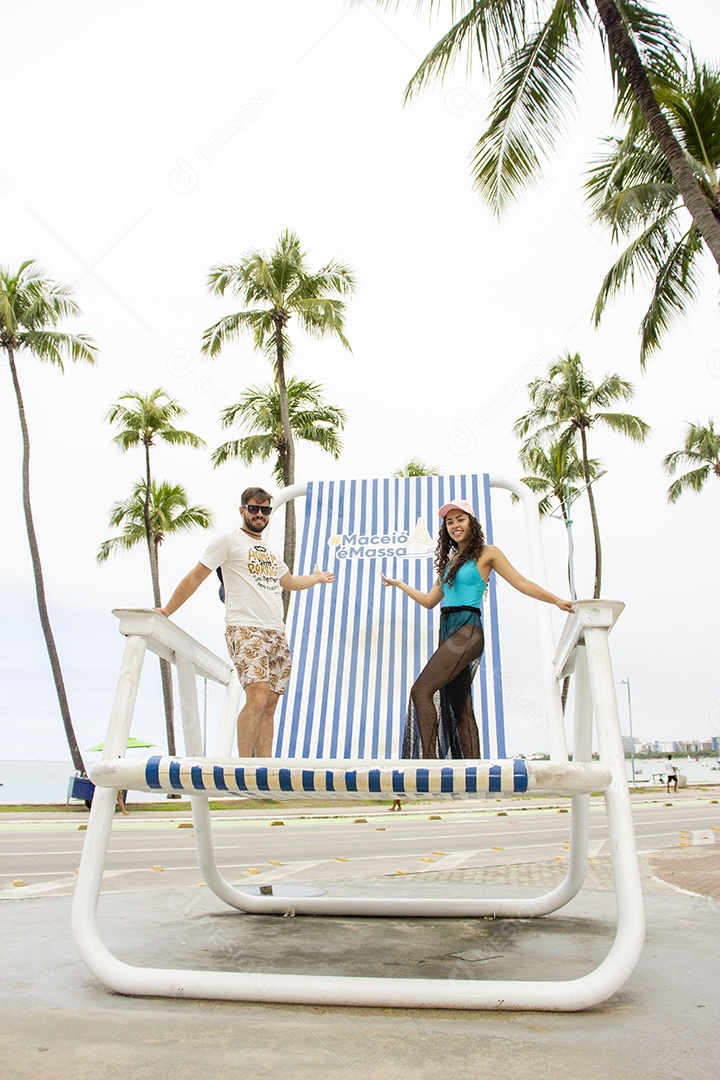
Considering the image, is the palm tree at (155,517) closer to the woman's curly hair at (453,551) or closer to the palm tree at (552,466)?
the palm tree at (552,466)

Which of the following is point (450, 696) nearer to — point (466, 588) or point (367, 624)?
point (466, 588)

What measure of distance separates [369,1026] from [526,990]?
1.27ft

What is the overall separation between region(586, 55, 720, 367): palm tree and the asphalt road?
7244mm

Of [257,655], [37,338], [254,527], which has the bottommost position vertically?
[257,655]

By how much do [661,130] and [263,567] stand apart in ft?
23.6

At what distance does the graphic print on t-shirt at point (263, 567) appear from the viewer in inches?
138

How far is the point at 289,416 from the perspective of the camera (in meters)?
23.1

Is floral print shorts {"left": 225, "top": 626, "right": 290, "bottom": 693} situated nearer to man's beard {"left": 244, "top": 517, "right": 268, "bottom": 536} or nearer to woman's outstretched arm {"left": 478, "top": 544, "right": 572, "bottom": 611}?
man's beard {"left": 244, "top": 517, "right": 268, "bottom": 536}

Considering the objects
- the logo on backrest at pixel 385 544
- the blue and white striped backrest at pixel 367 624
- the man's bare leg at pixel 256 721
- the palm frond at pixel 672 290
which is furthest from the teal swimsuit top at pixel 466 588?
the palm frond at pixel 672 290

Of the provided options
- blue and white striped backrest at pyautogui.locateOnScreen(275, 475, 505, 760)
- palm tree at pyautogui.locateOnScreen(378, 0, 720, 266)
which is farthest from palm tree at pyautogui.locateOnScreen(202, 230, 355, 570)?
blue and white striped backrest at pyautogui.locateOnScreen(275, 475, 505, 760)

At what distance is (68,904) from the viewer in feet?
12.1

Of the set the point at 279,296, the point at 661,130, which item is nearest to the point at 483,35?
the point at 661,130

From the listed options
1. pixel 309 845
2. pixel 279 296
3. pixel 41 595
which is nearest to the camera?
pixel 309 845

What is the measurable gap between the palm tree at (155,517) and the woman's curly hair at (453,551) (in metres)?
25.2
